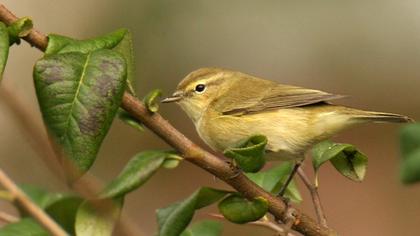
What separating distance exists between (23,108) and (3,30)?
0.82 feet

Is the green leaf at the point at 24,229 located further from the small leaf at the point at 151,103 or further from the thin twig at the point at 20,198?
the thin twig at the point at 20,198

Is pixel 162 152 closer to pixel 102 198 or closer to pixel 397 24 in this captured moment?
pixel 102 198

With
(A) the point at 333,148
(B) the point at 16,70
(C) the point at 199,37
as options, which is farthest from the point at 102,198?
(C) the point at 199,37

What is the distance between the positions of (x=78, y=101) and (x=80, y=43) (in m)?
0.20

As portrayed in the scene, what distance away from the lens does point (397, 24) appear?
32.8ft

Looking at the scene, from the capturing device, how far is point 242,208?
7.13 feet

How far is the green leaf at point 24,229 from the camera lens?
2.37 m

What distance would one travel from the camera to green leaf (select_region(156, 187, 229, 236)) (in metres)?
2.17

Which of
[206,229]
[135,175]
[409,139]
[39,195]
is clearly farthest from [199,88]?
[409,139]

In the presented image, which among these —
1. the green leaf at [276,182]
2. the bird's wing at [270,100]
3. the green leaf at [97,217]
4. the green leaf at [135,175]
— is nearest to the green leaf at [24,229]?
the green leaf at [97,217]

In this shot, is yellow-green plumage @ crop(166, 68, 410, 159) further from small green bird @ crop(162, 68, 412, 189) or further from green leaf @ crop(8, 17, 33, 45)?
green leaf @ crop(8, 17, 33, 45)

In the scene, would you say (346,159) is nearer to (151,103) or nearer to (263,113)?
(151,103)

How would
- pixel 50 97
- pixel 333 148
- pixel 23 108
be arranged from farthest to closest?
pixel 333 148, pixel 50 97, pixel 23 108

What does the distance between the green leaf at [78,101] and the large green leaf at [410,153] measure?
673 mm
